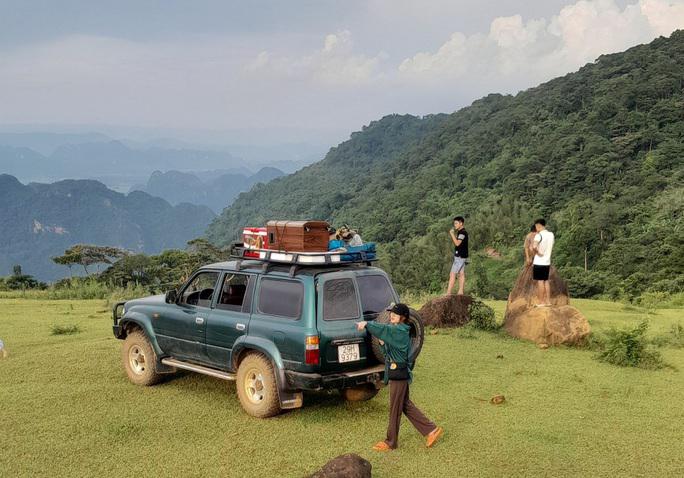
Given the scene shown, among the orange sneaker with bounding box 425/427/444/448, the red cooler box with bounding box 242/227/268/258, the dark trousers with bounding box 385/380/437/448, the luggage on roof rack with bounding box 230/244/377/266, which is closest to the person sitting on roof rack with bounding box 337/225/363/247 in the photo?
the luggage on roof rack with bounding box 230/244/377/266

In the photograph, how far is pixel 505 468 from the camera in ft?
20.6

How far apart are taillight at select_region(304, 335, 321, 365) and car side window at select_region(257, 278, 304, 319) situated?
0.37m

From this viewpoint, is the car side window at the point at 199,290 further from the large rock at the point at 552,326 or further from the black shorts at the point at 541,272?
the black shorts at the point at 541,272

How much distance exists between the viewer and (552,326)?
12.0 m

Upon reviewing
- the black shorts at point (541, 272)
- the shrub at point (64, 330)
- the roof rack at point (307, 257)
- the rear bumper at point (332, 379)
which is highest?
the roof rack at point (307, 257)

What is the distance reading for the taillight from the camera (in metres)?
7.05

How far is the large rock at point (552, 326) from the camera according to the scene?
1184 centimetres

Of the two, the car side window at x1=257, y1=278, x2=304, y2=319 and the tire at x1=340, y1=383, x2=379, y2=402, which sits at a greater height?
the car side window at x1=257, y1=278, x2=304, y2=319

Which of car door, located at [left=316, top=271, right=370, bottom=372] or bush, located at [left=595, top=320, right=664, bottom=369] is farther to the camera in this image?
bush, located at [left=595, top=320, right=664, bottom=369]

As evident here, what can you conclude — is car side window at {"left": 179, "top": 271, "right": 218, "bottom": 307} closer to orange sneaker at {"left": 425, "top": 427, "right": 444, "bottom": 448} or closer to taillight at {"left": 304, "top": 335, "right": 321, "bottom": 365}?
taillight at {"left": 304, "top": 335, "right": 321, "bottom": 365}

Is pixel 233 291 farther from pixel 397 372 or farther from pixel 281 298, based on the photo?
pixel 397 372

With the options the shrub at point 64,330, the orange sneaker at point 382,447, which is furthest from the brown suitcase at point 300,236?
the shrub at point 64,330

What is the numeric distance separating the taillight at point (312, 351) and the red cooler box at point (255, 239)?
1629 millimetres

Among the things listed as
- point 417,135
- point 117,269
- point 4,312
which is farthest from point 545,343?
point 417,135
